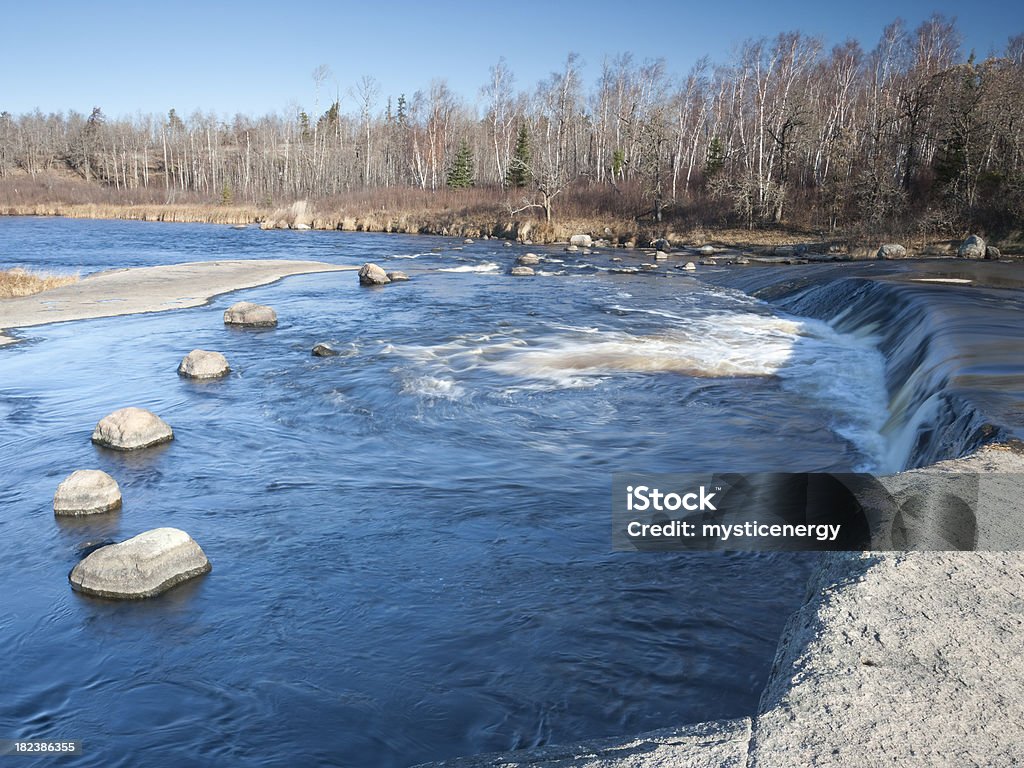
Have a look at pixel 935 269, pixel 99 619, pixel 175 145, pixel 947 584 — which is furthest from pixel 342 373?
pixel 175 145

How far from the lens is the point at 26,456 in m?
9.95

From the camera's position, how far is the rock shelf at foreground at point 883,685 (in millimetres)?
3320

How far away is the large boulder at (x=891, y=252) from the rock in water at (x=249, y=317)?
22402 millimetres

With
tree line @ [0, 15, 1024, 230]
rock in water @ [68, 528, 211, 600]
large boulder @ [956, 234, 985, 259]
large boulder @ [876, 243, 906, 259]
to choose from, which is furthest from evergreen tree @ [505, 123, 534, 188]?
rock in water @ [68, 528, 211, 600]

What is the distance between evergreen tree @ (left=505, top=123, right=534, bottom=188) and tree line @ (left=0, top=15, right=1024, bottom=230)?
0.51 ft

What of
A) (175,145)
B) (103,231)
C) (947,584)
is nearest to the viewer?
(947,584)

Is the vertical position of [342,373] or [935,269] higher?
[935,269]

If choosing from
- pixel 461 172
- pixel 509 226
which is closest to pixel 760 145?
pixel 509 226

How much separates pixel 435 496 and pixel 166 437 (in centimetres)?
398

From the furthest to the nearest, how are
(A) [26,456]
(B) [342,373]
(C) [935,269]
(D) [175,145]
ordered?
(D) [175,145], (C) [935,269], (B) [342,373], (A) [26,456]

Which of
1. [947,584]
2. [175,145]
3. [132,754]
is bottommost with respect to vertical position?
[132,754]

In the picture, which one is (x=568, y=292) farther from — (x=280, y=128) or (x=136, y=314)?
(x=280, y=128)

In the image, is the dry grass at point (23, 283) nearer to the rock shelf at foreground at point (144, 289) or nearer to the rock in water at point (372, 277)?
the rock shelf at foreground at point (144, 289)

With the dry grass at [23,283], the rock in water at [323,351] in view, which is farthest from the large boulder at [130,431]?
the dry grass at [23,283]
